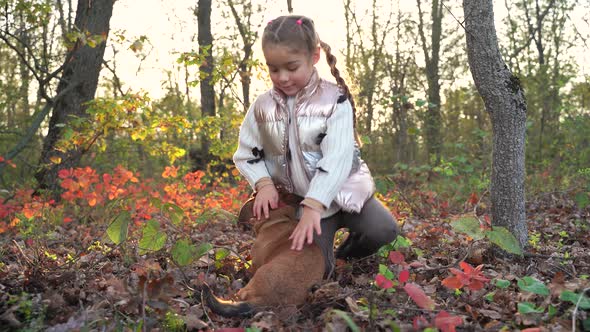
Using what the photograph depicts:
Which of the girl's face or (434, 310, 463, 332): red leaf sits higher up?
the girl's face

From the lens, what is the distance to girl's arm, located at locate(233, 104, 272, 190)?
8.98ft

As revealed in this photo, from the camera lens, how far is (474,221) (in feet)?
8.46

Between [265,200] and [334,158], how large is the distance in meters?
0.40

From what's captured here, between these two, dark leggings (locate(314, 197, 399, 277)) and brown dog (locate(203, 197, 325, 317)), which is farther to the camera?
dark leggings (locate(314, 197, 399, 277))

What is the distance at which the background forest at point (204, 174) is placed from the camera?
2.19 metres

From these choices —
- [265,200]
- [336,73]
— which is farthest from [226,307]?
[336,73]

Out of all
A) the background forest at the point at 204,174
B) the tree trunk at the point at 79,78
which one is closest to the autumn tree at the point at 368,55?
the background forest at the point at 204,174

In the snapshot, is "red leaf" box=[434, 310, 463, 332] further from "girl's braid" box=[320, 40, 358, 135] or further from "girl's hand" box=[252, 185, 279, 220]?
"girl's braid" box=[320, 40, 358, 135]

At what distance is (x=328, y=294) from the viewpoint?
227 centimetres

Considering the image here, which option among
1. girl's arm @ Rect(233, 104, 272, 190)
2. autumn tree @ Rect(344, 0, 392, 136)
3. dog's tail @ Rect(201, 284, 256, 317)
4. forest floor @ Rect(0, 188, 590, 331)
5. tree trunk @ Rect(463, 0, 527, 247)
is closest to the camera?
forest floor @ Rect(0, 188, 590, 331)

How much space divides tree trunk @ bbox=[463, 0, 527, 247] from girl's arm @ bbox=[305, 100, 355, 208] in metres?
0.84

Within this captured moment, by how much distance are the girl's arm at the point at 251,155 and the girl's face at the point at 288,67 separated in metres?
0.29

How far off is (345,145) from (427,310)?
0.88 meters

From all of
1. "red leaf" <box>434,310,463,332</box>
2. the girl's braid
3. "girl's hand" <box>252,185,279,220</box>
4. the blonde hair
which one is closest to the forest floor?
"red leaf" <box>434,310,463,332</box>
